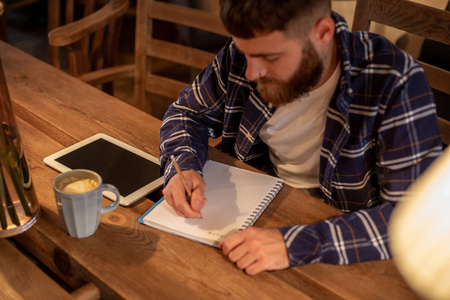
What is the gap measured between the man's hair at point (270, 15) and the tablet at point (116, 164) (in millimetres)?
402

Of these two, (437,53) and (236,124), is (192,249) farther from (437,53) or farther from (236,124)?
(437,53)

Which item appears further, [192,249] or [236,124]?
[236,124]

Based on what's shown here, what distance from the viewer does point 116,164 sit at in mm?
1194

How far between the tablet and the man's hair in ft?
1.32

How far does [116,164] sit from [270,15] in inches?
20.6

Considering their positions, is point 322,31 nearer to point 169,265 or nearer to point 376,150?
point 376,150

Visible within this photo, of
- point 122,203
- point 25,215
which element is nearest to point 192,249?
point 122,203

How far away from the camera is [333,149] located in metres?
1.16

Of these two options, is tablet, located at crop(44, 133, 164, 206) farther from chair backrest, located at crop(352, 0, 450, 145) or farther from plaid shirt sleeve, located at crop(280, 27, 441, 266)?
chair backrest, located at crop(352, 0, 450, 145)

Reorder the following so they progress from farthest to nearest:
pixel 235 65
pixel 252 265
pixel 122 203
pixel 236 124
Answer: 1. pixel 236 124
2. pixel 235 65
3. pixel 122 203
4. pixel 252 265

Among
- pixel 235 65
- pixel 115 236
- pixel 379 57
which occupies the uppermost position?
pixel 379 57

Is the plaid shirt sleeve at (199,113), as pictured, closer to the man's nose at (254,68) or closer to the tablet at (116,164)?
the tablet at (116,164)

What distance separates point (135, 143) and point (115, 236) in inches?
14.3

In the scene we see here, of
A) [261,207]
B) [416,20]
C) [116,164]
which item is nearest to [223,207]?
[261,207]
